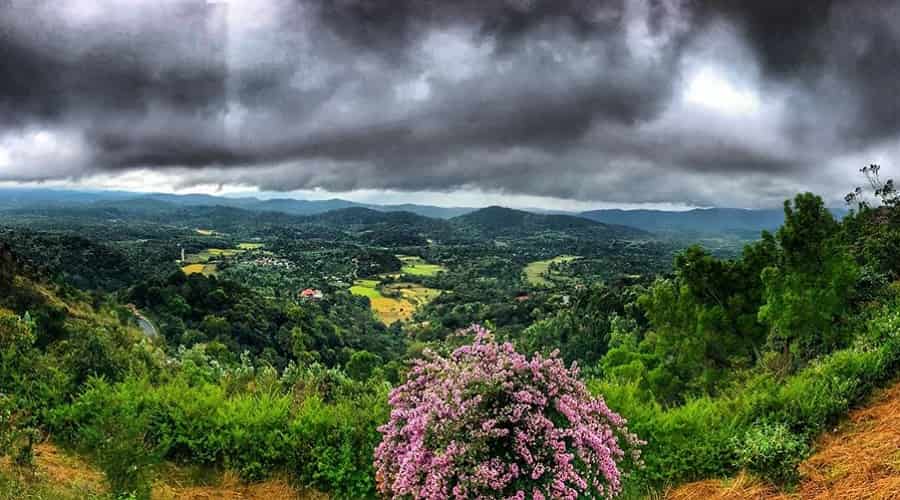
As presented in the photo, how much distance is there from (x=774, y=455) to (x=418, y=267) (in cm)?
12532

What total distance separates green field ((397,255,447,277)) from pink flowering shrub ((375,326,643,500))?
112835 millimetres

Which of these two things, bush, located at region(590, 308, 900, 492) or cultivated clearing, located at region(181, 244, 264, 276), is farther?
cultivated clearing, located at region(181, 244, 264, 276)

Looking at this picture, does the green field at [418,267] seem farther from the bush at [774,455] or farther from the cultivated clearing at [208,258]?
the bush at [774,455]

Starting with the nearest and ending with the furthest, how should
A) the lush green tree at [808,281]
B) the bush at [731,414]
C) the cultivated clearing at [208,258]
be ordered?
the bush at [731,414], the lush green tree at [808,281], the cultivated clearing at [208,258]

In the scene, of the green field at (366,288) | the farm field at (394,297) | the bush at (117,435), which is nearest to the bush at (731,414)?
the bush at (117,435)

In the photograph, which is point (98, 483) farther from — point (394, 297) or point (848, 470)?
point (394, 297)

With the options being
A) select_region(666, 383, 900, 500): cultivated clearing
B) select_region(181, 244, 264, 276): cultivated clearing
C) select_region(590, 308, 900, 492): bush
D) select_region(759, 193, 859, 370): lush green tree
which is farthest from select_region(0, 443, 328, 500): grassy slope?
select_region(181, 244, 264, 276): cultivated clearing

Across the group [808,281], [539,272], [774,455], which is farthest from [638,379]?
[539,272]

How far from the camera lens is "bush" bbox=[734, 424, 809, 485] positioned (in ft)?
12.2

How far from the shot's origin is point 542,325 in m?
51.6

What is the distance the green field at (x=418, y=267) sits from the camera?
119m

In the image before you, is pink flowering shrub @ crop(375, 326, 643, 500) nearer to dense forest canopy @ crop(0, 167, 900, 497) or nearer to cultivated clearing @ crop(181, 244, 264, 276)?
dense forest canopy @ crop(0, 167, 900, 497)

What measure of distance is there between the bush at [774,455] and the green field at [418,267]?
368ft

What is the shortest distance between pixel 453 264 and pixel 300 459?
428ft
